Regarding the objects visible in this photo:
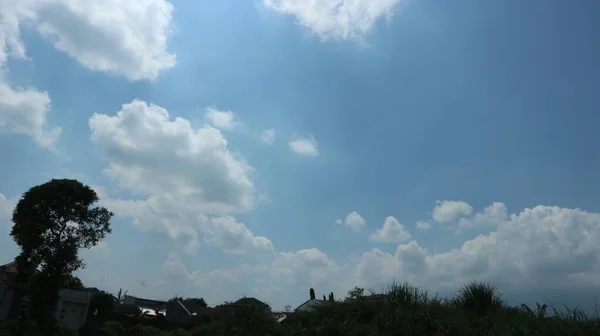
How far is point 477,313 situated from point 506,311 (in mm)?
918

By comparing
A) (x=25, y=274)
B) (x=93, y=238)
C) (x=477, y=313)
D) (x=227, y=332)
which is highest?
(x=93, y=238)

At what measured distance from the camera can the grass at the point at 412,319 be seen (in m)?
10.7

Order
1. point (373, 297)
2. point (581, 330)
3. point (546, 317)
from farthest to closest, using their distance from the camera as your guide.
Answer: point (373, 297) → point (546, 317) → point (581, 330)

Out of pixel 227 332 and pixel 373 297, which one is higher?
pixel 373 297

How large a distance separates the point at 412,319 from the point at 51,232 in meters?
28.5

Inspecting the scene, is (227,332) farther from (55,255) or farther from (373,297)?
(55,255)

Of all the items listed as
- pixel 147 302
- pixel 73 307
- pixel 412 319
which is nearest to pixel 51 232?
pixel 73 307

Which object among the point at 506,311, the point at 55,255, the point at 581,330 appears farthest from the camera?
the point at 55,255

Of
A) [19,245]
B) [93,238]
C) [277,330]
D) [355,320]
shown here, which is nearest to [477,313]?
[355,320]

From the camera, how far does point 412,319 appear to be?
12.5 metres

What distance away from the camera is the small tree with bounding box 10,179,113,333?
30.7 meters

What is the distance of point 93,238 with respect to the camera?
32.5 meters

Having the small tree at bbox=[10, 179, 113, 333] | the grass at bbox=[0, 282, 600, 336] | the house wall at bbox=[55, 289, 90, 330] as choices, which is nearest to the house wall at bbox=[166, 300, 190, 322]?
the house wall at bbox=[55, 289, 90, 330]

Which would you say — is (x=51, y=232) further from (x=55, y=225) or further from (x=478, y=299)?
(x=478, y=299)
